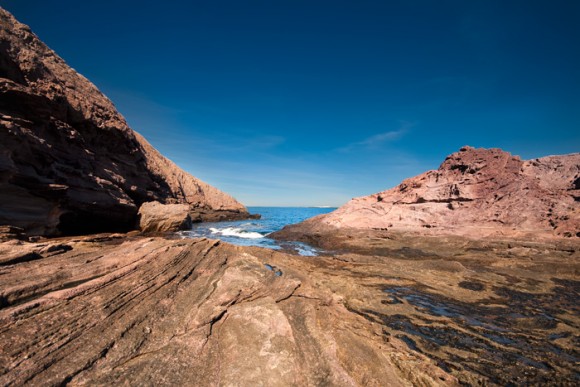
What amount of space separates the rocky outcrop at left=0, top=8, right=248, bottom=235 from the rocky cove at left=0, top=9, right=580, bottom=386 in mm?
127

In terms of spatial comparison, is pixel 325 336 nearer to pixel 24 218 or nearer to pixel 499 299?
pixel 499 299

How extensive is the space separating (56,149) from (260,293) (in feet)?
68.2

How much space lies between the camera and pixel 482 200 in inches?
858

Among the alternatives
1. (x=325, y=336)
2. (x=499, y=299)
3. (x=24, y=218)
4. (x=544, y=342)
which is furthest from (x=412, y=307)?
(x=24, y=218)

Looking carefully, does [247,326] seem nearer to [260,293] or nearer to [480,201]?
[260,293]

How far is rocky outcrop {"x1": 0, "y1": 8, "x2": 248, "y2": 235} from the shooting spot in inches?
595

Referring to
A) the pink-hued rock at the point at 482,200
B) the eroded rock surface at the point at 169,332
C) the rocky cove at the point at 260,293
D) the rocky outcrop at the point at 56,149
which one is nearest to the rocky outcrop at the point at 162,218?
the rocky outcrop at the point at 56,149

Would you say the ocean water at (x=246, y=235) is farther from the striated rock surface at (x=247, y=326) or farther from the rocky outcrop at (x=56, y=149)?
the striated rock surface at (x=247, y=326)

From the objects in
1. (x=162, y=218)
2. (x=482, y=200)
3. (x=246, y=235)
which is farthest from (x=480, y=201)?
(x=162, y=218)

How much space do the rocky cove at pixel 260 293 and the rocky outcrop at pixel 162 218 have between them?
441 cm

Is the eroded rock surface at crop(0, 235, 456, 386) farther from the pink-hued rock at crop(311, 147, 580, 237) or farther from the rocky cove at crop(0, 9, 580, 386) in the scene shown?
the pink-hued rock at crop(311, 147, 580, 237)

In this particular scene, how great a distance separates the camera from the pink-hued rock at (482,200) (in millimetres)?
17891

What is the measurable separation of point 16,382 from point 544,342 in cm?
985

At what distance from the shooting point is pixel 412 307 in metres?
7.86
